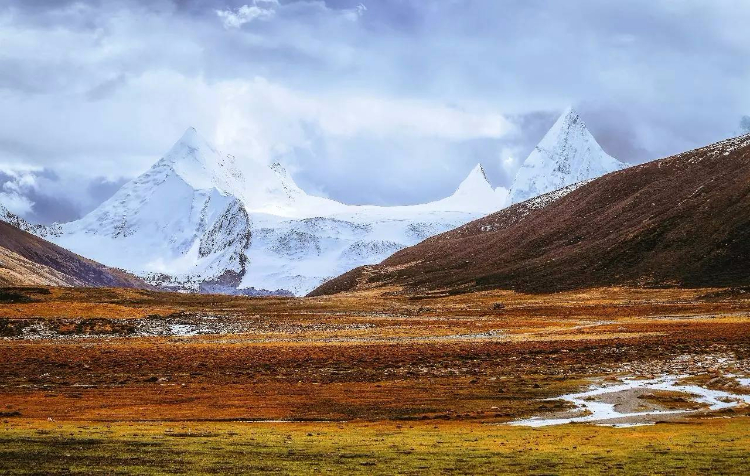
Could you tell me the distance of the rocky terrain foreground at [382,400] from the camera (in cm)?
2166

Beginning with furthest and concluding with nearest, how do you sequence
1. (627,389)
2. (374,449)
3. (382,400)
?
(627,389) → (382,400) → (374,449)

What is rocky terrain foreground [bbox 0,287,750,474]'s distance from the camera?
71.1 ft

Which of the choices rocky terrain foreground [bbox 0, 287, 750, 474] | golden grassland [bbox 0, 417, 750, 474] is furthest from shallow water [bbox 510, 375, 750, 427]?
golden grassland [bbox 0, 417, 750, 474]

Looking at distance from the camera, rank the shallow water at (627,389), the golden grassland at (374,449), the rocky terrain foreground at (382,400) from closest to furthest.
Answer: the golden grassland at (374,449), the rocky terrain foreground at (382,400), the shallow water at (627,389)

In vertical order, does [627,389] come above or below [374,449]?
below

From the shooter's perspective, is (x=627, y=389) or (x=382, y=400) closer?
(x=382, y=400)

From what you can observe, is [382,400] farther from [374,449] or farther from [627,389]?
[374,449]

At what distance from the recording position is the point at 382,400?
37469mm

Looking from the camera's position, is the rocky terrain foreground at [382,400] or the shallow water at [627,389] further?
the shallow water at [627,389]

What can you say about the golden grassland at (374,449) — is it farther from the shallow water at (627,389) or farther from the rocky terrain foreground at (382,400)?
the shallow water at (627,389)

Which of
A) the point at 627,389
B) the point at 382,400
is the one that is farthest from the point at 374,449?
the point at 627,389

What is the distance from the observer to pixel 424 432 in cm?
2786

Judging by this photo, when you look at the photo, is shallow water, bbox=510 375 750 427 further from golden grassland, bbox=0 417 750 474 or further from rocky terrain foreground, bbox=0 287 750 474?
golden grassland, bbox=0 417 750 474

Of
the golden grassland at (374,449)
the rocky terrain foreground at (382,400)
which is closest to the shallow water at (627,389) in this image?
the rocky terrain foreground at (382,400)
